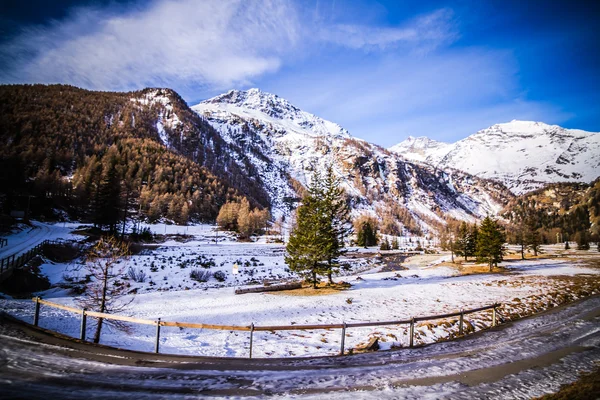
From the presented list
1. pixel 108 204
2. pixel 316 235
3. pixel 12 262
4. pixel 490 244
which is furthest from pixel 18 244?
pixel 490 244

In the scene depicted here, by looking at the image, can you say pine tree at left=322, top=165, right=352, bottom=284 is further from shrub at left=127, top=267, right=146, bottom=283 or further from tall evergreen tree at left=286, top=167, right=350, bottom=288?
shrub at left=127, top=267, right=146, bottom=283

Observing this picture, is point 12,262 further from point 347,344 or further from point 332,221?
point 347,344

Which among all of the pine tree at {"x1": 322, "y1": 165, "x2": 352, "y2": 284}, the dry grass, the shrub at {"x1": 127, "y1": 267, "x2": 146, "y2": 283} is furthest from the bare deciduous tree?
the pine tree at {"x1": 322, "y1": 165, "x2": 352, "y2": 284}

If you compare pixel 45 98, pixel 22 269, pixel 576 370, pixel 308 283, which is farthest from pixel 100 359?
pixel 45 98

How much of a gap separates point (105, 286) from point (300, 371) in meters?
12.1

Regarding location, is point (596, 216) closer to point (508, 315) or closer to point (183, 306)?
→ point (508, 315)

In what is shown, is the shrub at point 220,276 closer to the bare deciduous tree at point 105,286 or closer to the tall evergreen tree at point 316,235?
the bare deciduous tree at point 105,286

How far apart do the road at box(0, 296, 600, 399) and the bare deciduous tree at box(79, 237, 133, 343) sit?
3564 mm

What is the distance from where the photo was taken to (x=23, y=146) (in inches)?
5349

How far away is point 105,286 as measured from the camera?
14953 mm

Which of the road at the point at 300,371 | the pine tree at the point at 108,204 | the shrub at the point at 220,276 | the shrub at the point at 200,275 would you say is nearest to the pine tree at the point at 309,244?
the shrub at the point at 220,276

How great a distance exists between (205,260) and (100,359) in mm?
36743

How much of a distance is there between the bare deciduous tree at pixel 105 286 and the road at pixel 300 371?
11.7 feet

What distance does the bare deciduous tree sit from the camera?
14.7m
